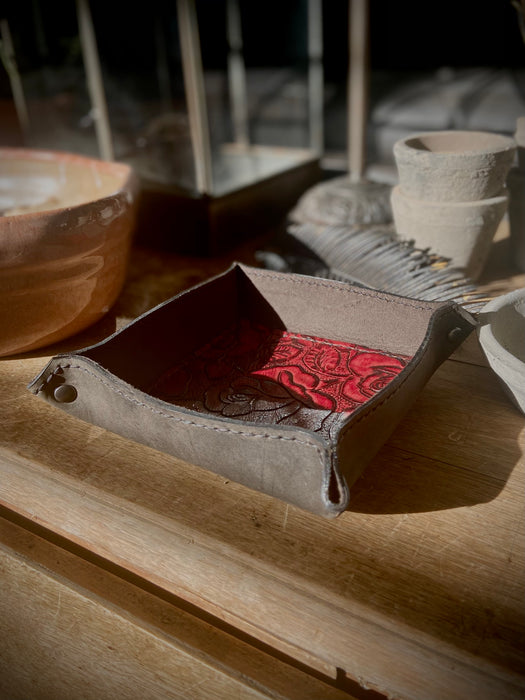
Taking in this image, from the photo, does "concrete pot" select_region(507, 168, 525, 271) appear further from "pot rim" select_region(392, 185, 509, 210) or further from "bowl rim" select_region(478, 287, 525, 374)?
"bowl rim" select_region(478, 287, 525, 374)

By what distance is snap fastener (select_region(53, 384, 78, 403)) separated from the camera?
19.6 inches

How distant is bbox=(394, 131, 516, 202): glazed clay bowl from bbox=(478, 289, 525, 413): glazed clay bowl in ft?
0.61

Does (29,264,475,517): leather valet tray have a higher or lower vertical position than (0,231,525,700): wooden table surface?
higher

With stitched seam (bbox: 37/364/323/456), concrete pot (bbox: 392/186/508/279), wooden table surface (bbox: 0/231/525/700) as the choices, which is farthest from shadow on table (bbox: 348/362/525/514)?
concrete pot (bbox: 392/186/508/279)

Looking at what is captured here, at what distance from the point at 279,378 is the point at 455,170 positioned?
324 mm

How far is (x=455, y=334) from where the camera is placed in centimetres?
53

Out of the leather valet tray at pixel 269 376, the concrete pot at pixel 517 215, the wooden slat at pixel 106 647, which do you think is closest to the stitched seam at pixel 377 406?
the leather valet tray at pixel 269 376

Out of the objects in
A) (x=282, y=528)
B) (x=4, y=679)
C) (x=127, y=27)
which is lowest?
(x=4, y=679)

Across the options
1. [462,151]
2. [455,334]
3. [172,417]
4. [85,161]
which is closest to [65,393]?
[172,417]

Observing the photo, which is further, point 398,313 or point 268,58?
point 268,58

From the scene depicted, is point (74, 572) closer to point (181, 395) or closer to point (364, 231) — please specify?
point (181, 395)

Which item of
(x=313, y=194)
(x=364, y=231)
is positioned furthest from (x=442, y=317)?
(x=313, y=194)

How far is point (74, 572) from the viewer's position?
1.69 ft

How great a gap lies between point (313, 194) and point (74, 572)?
0.70m
